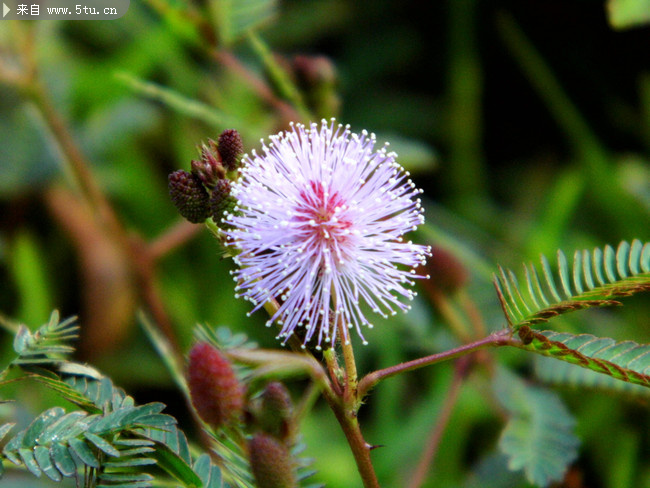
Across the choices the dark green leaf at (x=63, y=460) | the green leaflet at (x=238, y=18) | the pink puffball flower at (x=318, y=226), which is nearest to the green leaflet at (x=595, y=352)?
the pink puffball flower at (x=318, y=226)

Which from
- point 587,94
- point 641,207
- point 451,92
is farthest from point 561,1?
point 641,207

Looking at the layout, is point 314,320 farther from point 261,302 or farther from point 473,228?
point 473,228

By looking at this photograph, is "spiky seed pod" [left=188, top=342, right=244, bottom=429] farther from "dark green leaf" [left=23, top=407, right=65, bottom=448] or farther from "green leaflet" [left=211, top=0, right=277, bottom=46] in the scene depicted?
"green leaflet" [left=211, top=0, right=277, bottom=46]

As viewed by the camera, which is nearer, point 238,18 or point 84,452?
point 84,452

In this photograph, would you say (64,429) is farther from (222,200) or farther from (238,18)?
(238,18)

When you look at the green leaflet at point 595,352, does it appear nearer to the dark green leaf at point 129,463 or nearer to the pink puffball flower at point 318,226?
the pink puffball flower at point 318,226

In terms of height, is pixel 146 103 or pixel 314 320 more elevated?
pixel 146 103

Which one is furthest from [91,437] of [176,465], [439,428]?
[439,428]
